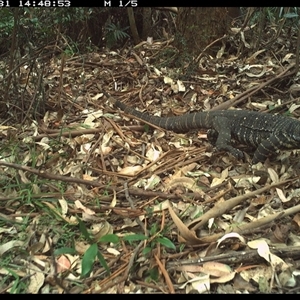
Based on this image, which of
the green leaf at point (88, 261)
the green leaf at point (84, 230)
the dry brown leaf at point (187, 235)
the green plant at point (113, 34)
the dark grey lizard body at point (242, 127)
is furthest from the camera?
the green plant at point (113, 34)

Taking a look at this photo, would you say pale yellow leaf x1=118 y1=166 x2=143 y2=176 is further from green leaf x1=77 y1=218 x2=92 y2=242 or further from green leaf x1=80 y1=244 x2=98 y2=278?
green leaf x1=80 y1=244 x2=98 y2=278

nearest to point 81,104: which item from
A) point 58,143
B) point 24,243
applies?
point 58,143

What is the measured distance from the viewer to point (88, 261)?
2.93 meters

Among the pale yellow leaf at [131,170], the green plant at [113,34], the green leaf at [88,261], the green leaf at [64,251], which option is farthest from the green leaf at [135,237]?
the green plant at [113,34]

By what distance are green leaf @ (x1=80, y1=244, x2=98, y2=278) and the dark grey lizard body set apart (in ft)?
7.26

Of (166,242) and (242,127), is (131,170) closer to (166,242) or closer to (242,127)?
(166,242)

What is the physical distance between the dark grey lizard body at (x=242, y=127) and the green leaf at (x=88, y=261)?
221 cm

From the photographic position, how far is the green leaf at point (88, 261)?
2898mm

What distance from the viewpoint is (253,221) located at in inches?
138

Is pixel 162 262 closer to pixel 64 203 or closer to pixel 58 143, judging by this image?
pixel 64 203

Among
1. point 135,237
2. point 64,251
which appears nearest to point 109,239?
point 135,237

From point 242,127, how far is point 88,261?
275 cm

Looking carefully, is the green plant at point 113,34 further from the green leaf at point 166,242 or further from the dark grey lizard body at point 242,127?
the green leaf at point 166,242

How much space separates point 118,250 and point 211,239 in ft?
2.31
